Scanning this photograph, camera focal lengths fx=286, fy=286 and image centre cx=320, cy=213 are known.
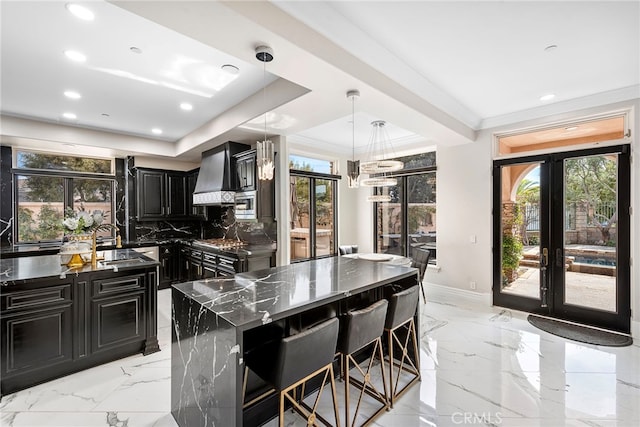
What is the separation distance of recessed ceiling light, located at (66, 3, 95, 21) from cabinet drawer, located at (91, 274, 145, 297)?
2207 mm

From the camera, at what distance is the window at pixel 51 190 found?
499 centimetres

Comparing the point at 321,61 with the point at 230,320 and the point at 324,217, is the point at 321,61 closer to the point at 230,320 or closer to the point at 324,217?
the point at 230,320

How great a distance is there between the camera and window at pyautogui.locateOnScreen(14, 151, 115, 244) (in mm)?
4992

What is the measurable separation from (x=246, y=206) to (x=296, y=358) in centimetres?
321

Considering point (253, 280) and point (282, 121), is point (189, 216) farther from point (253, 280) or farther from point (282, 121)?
point (253, 280)

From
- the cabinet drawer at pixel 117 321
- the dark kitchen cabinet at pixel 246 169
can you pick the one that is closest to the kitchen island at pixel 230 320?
the cabinet drawer at pixel 117 321

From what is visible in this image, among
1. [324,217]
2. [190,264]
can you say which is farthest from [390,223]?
[190,264]

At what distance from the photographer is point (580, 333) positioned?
11.5 ft

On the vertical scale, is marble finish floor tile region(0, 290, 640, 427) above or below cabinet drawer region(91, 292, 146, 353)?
below

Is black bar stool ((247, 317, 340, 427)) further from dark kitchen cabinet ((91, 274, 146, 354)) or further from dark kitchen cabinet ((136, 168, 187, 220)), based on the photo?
dark kitchen cabinet ((136, 168, 187, 220))

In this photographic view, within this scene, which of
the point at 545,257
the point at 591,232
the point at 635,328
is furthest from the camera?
the point at 545,257

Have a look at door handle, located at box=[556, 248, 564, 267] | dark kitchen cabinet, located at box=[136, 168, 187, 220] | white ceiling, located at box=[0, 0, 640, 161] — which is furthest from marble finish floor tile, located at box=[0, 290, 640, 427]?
dark kitchen cabinet, located at box=[136, 168, 187, 220]

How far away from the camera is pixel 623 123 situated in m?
3.51

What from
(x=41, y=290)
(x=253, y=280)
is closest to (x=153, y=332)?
(x=41, y=290)
